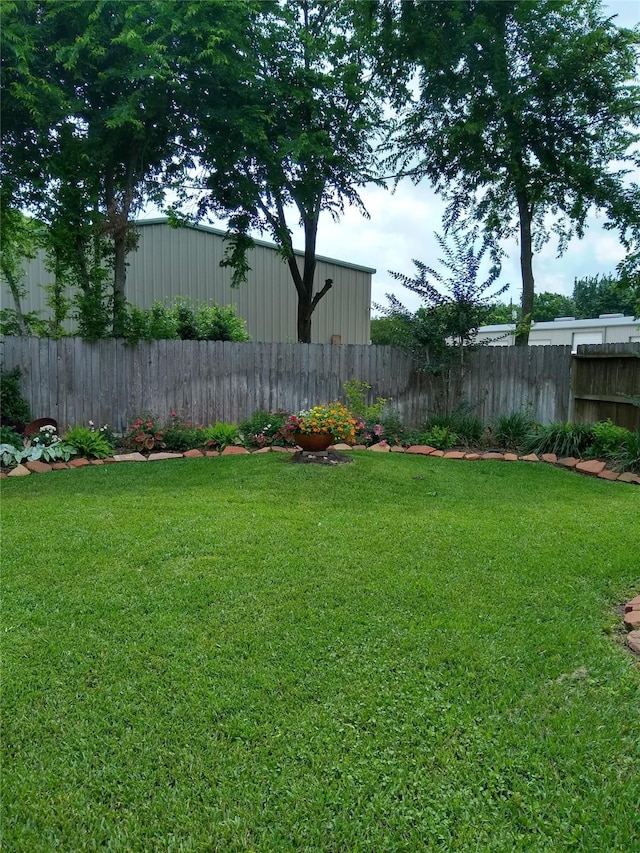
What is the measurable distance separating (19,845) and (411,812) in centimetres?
99

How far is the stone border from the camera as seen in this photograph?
5258 mm

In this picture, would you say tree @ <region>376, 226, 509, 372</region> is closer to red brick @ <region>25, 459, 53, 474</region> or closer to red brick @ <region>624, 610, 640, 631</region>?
red brick @ <region>25, 459, 53, 474</region>

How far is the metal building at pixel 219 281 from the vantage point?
11.9m

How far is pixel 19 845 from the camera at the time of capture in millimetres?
1275

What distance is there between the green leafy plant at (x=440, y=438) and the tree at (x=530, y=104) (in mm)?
1992

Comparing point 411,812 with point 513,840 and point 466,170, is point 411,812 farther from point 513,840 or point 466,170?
point 466,170

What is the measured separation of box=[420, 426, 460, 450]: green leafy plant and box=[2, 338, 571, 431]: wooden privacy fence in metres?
0.86

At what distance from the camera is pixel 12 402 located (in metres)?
6.48

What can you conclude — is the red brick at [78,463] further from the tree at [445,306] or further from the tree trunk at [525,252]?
the tree trunk at [525,252]

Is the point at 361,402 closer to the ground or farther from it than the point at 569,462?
farther from it

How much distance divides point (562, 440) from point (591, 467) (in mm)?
776

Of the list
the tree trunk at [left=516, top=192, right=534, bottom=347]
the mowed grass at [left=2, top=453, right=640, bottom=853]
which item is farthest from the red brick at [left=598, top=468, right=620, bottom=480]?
the tree trunk at [left=516, top=192, right=534, bottom=347]

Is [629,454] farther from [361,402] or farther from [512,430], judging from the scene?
[361,402]

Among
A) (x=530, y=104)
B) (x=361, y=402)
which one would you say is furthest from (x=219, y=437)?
(x=530, y=104)
